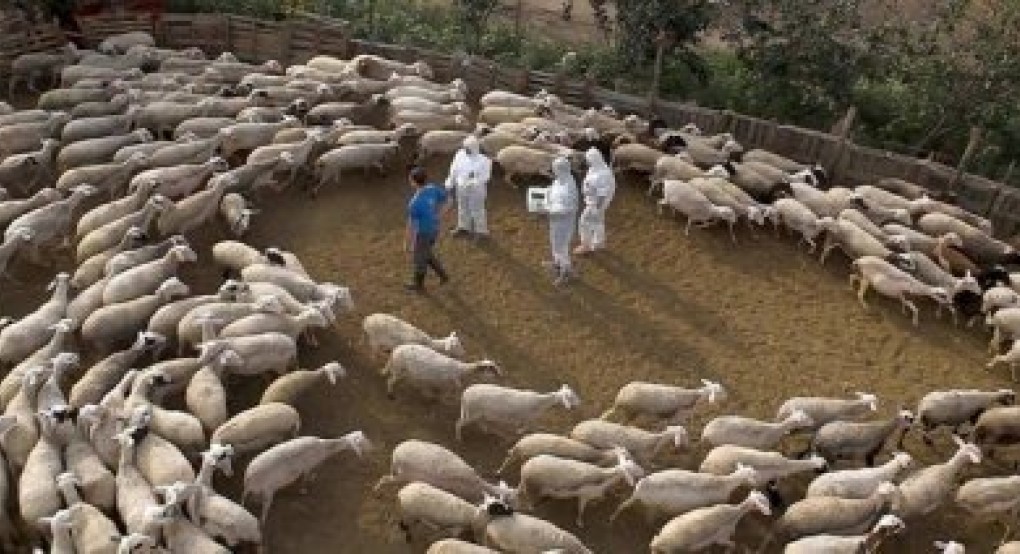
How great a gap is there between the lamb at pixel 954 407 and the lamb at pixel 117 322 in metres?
9.54

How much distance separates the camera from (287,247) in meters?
16.2

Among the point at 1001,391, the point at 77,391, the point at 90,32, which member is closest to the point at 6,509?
the point at 77,391

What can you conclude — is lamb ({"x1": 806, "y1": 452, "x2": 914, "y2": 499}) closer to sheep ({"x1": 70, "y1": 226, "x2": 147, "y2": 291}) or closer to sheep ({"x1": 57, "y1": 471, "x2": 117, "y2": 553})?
sheep ({"x1": 57, "y1": 471, "x2": 117, "y2": 553})

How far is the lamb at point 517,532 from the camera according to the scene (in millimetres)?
10828

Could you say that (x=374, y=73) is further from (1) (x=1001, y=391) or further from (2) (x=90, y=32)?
(1) (x=1001, y=391)

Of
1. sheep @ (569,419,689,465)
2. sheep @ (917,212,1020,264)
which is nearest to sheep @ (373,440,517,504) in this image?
sheep @ (569,419,689,465)

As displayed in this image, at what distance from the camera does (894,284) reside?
615 inches

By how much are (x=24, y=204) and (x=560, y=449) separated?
8593 millimetres

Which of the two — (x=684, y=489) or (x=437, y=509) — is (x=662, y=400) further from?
(x=437, y=509)

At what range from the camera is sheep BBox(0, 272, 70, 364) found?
13047 mm

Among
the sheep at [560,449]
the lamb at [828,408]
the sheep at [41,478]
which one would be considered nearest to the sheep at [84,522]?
the sheep at [41,478]

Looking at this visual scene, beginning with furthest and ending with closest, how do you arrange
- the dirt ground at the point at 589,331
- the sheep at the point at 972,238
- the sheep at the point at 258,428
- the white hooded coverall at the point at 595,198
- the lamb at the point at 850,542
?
the sheep at the point at 972,238 → the white hooded coverall at the point at 595,198 → the dirt ground at the point at 589,331 → the sheep at the point at 258,428 → the lamb at the point at 850,542

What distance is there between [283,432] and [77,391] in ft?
7.92

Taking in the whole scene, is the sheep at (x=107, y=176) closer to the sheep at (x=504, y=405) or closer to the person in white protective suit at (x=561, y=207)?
the person in white protective suit at (x=561, y=207)
